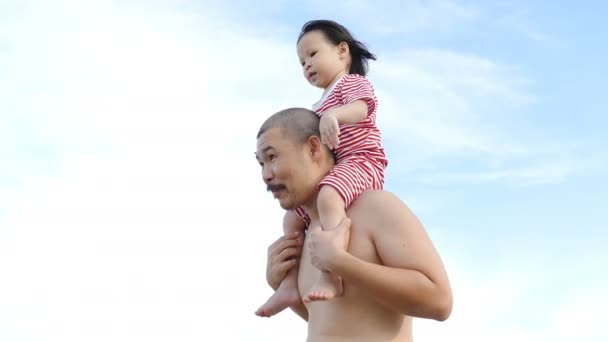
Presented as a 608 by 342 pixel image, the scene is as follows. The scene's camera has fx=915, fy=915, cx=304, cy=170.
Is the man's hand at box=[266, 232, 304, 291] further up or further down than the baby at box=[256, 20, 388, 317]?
further down

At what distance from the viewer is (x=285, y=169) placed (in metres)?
5.22

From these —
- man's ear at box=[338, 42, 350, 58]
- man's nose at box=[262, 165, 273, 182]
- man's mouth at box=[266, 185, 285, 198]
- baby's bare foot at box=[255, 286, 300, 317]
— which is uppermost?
man's ear at box=[338, 42, 350, 58]

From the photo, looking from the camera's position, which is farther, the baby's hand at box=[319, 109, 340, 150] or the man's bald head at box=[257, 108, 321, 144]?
the man's bald head at box=[257, 108, 321, 144]

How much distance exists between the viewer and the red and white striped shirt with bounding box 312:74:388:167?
17.7ft

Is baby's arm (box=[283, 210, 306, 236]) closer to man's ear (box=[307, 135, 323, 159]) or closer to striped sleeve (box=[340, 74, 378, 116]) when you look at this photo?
man's ear (box=[307, 135, 323, 159])

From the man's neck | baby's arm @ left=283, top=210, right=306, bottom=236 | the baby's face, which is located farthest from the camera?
the baby's face

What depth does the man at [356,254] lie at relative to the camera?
479cm

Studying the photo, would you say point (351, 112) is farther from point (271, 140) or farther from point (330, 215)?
point (330, 215)

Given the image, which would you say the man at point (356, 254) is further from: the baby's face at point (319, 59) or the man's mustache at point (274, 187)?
the baby's face at point (319, 59)

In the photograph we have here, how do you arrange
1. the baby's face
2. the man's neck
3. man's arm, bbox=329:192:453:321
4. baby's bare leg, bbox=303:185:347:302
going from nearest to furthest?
1. man's arm, bbox=329:192:453:321
2. baby's bare leg, bbox=303:185:347:302
3. the man's neck
4. the baby's face

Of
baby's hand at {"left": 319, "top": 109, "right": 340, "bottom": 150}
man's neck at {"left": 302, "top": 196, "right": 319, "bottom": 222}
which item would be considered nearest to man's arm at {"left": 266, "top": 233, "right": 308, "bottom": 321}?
man's neck at {"left": 302, "top": 196, "right": 319, "bottom": 222}

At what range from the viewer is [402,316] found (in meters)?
5.12

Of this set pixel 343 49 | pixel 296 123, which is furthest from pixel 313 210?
pixel 343 49

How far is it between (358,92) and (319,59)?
1.47ft
